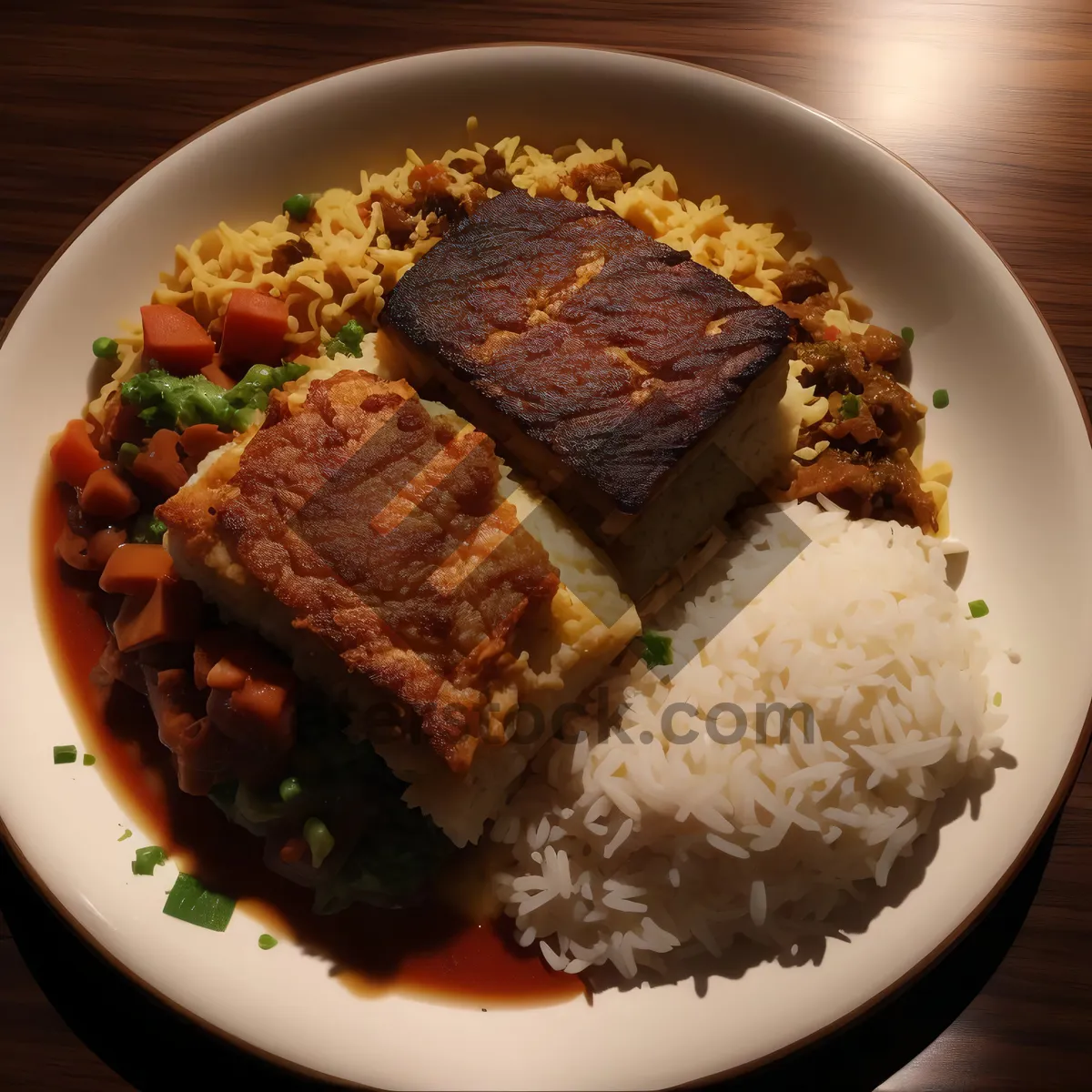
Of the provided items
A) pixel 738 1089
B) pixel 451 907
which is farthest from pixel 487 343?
pixel 738 1089

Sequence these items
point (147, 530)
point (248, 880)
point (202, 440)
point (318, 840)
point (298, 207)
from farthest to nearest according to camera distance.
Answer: point (298, 207) < point (147, 530) < point (202, 440) < point (248, 880) < point (318, 840)

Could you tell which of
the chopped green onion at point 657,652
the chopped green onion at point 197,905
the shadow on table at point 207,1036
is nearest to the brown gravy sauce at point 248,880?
the chopped green onion at point 197,905

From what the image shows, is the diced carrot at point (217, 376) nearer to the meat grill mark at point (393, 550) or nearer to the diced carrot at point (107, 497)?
the diced carrot at point (107, 497)

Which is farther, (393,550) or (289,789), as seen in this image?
(289,789)

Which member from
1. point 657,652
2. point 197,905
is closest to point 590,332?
point 657,652

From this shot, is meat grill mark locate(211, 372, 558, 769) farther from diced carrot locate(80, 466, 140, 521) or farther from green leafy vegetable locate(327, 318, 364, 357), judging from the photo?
diced carrot locate(80, 466, 140, 521)

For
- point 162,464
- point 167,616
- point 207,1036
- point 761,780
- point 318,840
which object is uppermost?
point 162,464

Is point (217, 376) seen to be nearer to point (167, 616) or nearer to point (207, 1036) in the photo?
point (167, 616)

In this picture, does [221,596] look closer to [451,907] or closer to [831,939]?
→ [451,907]
